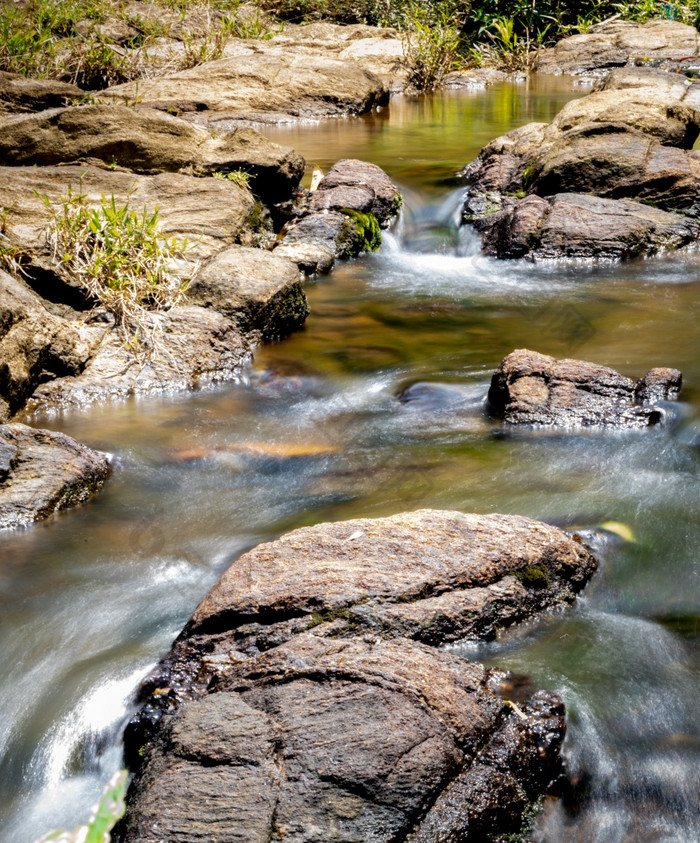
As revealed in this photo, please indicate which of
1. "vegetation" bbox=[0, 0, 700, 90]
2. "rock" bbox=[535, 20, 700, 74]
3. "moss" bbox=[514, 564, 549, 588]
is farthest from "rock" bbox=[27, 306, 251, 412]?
"rock" bbox=[535, 20, 700, 74]

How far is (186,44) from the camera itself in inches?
690

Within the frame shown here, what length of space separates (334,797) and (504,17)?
22847 millimetres

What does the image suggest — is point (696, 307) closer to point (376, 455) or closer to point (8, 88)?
point (376, 455)

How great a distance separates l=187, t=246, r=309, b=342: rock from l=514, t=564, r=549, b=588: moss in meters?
3.68

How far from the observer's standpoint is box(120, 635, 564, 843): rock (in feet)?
7.60

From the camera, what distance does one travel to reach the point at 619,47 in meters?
20.2

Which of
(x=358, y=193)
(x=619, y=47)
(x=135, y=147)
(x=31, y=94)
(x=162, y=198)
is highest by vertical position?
(x=619, y=47)

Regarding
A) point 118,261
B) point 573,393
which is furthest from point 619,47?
point 573,393

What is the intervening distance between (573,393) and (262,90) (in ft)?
42.2

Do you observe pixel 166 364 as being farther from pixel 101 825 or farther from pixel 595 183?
pixel 595 183

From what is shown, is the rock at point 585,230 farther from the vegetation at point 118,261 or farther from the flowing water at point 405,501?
the vegetation at point 118,261

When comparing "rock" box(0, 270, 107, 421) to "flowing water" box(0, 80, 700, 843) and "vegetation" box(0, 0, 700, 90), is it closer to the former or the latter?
"flowing water" box(0, 80, 700, 843)

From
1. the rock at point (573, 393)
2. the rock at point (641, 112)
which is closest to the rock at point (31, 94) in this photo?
the rock at point (641, 112)

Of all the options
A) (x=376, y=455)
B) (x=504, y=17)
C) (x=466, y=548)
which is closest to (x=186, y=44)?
(x=504, y=17)
